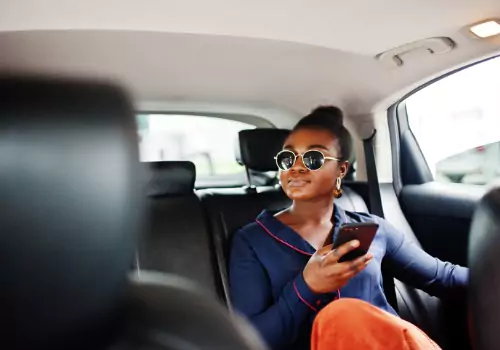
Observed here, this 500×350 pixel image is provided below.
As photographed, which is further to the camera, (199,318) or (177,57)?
(177,57)

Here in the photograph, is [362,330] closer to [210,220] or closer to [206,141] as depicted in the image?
[210,220]

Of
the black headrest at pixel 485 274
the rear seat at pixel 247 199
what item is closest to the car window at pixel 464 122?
the rear seat at pixel 247 199

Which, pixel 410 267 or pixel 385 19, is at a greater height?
pixel 385 19

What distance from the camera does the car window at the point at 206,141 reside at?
119 inches

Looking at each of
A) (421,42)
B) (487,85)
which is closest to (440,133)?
(487,85)

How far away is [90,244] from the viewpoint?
591 mm

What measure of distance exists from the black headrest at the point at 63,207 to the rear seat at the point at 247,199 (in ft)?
5.03

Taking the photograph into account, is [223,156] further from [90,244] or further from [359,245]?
[90,244]

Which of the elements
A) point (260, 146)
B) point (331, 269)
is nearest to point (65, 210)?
point (331, 269)

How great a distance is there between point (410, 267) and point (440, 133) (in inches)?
29.2

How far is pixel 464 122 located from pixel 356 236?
3.35 feet

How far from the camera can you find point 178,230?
2182 mm

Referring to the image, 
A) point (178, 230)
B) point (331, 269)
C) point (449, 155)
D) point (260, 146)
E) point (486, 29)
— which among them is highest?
point (486, 29)

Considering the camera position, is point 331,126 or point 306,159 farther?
point 331,126
